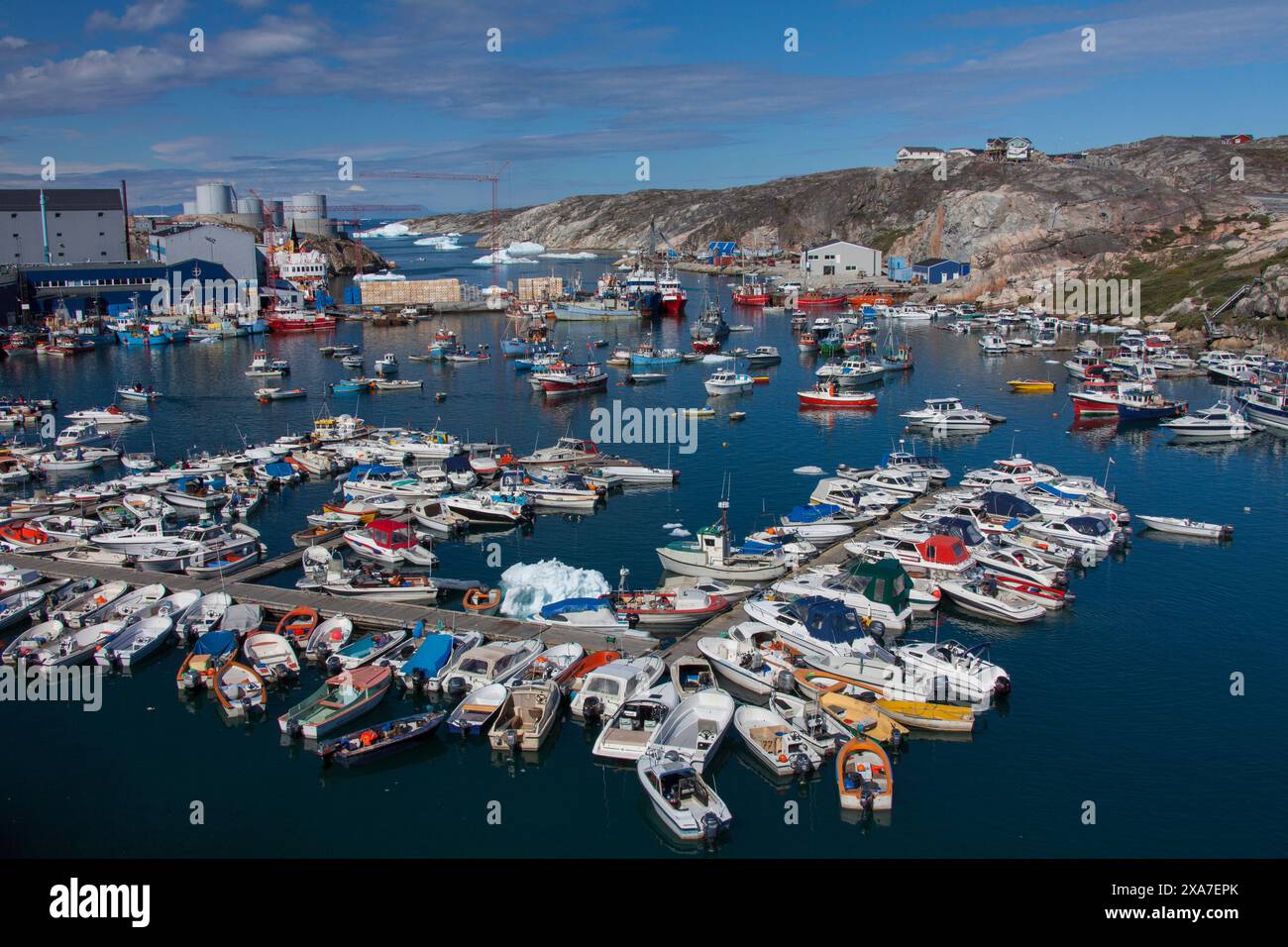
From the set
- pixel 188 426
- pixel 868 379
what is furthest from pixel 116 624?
pixel 868 379

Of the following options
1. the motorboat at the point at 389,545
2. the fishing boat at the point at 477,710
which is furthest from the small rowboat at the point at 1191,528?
the motorboat at the point at 389,545

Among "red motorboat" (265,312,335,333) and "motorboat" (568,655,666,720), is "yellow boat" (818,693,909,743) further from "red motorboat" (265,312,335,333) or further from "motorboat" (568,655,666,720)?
"red motorboat" (265,312,335,333)

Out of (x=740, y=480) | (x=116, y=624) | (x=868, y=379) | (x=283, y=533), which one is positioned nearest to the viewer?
(x=116, y=624)

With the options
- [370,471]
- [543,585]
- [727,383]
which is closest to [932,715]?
[543,585]

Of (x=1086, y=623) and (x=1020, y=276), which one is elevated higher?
(x=1020, y=276)

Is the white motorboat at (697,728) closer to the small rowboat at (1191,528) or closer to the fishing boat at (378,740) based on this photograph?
the fishing boat at (378,740)

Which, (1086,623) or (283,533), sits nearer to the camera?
(1086,623)
